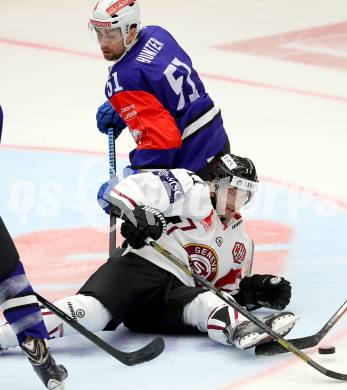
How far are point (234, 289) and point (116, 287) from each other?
489 mm

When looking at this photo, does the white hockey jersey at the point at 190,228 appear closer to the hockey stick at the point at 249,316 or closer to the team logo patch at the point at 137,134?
the hockey stick at the point at 249,316

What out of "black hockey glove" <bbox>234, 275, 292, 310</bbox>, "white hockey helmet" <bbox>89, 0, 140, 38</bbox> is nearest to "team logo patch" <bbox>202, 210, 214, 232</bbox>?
"black hockey glove" <bbox>234, 275, 292, 310</bbox>

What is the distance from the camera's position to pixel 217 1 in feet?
30.3

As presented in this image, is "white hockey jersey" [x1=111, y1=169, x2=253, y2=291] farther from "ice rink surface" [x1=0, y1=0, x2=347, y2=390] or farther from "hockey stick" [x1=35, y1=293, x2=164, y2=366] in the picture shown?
"hockey stick" [x1=35, y1=293, x2=164, y2=366]

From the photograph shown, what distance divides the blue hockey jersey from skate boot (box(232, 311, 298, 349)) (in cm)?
70

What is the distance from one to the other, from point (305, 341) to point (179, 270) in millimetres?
517

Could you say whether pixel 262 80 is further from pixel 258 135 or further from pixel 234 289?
pixel 234 289

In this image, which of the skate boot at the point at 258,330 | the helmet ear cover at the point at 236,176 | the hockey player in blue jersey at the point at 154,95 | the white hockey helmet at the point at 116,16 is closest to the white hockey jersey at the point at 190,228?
the helmet ear cover at the point at 236,176

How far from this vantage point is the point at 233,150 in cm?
661

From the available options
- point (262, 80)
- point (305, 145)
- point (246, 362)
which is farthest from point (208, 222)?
point (262, 80)

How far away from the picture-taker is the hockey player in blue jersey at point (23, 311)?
3.56 m

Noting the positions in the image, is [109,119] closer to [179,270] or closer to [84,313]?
[179,270]

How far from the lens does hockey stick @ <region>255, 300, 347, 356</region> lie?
161 inches

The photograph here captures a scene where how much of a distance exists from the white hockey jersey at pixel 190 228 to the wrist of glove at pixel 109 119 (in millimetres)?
677
